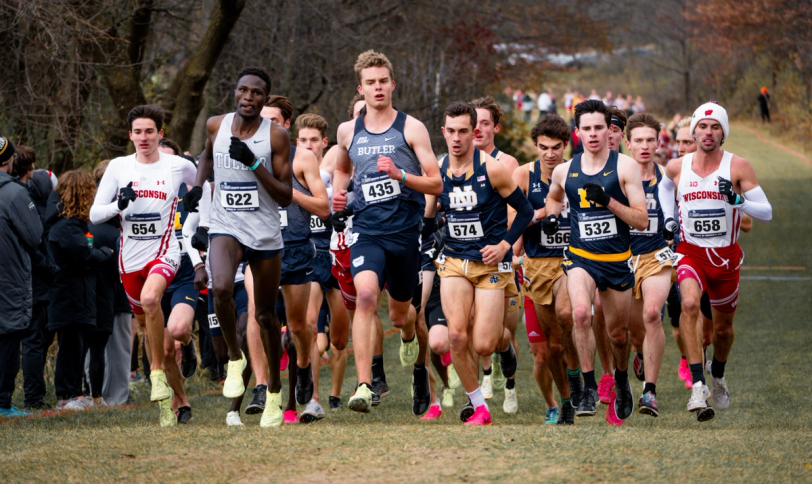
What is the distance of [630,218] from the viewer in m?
7.55

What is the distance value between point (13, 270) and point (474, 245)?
13.2 ft

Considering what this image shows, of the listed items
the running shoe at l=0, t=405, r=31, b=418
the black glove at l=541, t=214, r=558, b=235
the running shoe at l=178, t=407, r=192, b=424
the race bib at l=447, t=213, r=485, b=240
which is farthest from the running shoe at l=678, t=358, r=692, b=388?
→ the running shoe at l=0, t=405, r=31, b=418

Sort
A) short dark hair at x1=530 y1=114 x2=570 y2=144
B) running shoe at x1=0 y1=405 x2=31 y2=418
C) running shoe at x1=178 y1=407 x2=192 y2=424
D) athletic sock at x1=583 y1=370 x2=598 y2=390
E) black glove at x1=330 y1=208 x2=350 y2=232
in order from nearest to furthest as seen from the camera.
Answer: black glove at x1=330 y1=208 x2=350 y2=232
athletic sock at x1=583 y1=370 x2=598 y2=390
running shoe at x1=178 y1=407 x2=192 y2=424
running shoe at x1=0 y1=405 x2=31 y2=418
short dark hair at x1=530 y1=114 x2=570 y2=144

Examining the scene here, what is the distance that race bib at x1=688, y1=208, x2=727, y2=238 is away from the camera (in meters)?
8.49

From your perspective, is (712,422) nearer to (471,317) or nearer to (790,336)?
(471,317)

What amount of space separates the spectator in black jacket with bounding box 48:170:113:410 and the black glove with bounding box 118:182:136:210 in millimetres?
1914

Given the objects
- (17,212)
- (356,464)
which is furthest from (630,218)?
(17,212)

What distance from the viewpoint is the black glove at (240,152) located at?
6465mm

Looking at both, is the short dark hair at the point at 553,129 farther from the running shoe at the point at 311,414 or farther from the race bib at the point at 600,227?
the running shoe at the point at 311,414

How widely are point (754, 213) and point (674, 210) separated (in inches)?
31.7

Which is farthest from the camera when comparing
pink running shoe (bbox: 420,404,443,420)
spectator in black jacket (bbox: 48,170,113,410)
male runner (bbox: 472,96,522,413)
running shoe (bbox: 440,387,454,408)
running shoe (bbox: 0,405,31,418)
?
running shoe (bbox: 440,387,454,408)

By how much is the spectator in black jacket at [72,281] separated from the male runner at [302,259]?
2316 millimetres

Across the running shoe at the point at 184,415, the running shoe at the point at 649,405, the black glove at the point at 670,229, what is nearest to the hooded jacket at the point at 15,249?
the running shoe at the point at 184,415

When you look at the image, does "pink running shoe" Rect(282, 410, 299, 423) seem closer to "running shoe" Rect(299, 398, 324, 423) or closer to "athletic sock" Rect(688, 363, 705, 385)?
"running shoe" Rect(299, 398, 324, 423)
